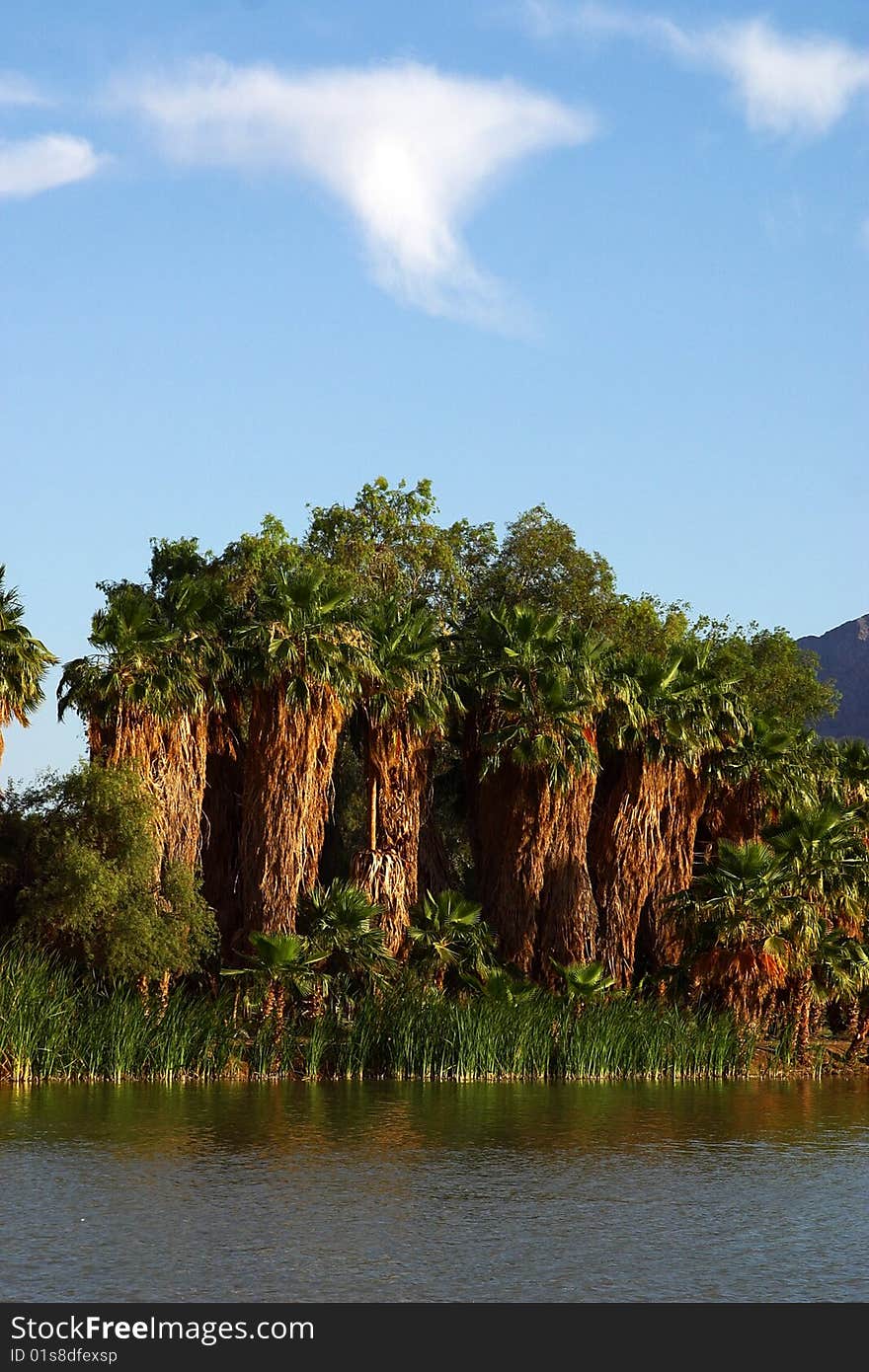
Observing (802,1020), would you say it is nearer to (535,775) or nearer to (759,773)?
(759,773)

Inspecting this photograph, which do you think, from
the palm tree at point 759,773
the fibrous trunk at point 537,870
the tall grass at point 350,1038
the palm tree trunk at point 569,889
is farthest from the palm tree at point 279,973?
the palm tree at point 759,773

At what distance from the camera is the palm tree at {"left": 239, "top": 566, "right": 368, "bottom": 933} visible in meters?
37.4

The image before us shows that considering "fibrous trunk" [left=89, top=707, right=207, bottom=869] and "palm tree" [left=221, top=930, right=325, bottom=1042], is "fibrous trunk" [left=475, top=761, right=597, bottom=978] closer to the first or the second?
"palm tree" [left=221, top=930, right=325, bottom=1042]

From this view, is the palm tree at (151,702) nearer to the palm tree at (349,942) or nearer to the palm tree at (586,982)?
the palm tree at (349,942)

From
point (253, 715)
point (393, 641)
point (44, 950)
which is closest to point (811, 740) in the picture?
point (393, 641)

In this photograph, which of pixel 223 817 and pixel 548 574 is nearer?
pixel 223 817

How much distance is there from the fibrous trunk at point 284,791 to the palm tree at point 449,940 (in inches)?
113

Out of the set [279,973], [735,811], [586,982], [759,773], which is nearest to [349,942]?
[279,973]

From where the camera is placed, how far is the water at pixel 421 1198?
13.3m

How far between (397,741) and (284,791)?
3984 millimetres

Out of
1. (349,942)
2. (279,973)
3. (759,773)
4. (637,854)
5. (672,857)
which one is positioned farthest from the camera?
(672,857)

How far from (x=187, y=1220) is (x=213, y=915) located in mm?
20338

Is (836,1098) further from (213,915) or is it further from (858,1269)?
(858,1269)

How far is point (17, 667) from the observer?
34469mm
